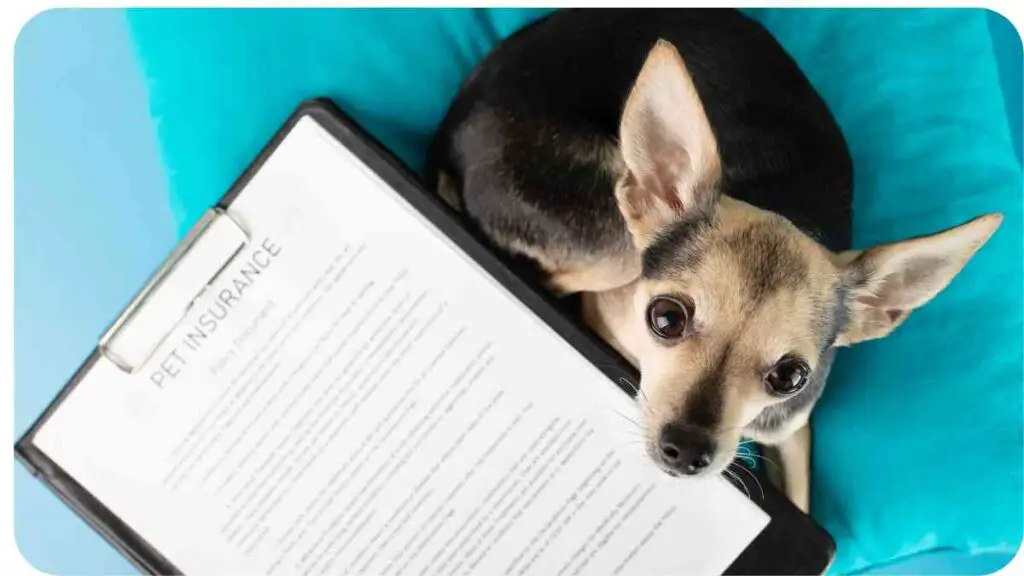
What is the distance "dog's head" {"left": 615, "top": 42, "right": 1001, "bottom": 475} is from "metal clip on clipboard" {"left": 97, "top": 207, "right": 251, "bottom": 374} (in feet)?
2.46

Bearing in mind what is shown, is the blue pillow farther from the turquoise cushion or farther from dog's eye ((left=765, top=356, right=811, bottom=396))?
dog's eye ((left=765, top=356, right=811, bottom=396))

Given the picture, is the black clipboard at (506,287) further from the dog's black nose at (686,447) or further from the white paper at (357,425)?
the dog's black nose at (686,447)

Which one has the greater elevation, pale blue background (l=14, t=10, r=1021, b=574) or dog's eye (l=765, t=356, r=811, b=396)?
dog's eye (l=765, t=356, r=811, b=396)

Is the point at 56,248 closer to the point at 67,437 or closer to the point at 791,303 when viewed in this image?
the point at 67,437

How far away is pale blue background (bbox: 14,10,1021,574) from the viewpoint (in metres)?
1.66

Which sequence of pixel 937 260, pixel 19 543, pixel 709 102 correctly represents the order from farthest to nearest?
pixel 19 543
pixel 709 102
pixel 937 260

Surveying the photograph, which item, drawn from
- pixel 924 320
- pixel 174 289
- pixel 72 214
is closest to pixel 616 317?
pixel 924 320

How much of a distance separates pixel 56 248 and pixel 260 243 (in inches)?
20.4

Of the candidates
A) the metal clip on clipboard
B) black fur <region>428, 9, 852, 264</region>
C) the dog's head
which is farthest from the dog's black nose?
the metal clip on clipboard

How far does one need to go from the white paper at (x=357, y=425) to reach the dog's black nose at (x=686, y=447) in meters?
0.28

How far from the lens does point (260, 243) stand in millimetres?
1510

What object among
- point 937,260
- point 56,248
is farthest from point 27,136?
point 937,260

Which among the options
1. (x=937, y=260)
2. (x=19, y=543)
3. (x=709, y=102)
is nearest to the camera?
(x=937, y=260)

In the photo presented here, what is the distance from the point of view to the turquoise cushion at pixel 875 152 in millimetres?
1576
